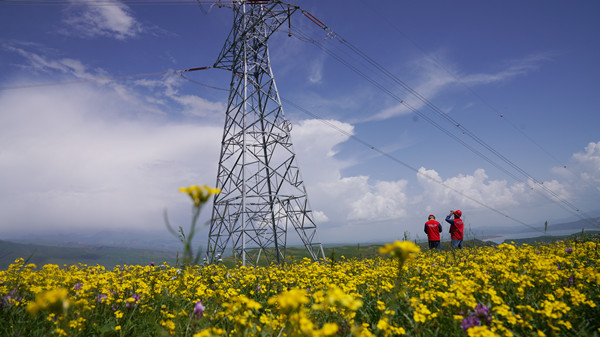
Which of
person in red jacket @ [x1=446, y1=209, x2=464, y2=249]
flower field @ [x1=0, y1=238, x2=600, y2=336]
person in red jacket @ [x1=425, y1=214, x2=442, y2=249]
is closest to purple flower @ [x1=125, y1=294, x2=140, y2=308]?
flower field @ [x1=0, y1=238, x2=600, y2=336]

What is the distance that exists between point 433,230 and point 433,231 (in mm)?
51

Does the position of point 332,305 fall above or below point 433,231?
below

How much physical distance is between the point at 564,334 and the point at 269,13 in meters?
16.3

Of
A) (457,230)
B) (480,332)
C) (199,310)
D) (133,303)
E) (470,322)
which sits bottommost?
(133,303)

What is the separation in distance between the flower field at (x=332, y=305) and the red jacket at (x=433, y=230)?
22.7ft

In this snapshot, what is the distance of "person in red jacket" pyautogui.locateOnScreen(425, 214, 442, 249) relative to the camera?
12758 mm

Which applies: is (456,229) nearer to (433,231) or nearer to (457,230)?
(457,230)

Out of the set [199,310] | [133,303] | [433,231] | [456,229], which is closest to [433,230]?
[433,231]

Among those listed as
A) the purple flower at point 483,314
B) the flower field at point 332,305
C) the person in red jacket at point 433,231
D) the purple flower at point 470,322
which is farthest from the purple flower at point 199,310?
the person in red jacket at point 433,231

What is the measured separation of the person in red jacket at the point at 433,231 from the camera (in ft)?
41.9

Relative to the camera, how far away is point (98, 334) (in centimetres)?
326

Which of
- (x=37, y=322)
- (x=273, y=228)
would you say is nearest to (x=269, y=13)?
(x=273, y=228)

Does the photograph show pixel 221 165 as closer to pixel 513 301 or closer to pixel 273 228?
pixel 273 228

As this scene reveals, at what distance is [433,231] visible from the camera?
12797 mm
